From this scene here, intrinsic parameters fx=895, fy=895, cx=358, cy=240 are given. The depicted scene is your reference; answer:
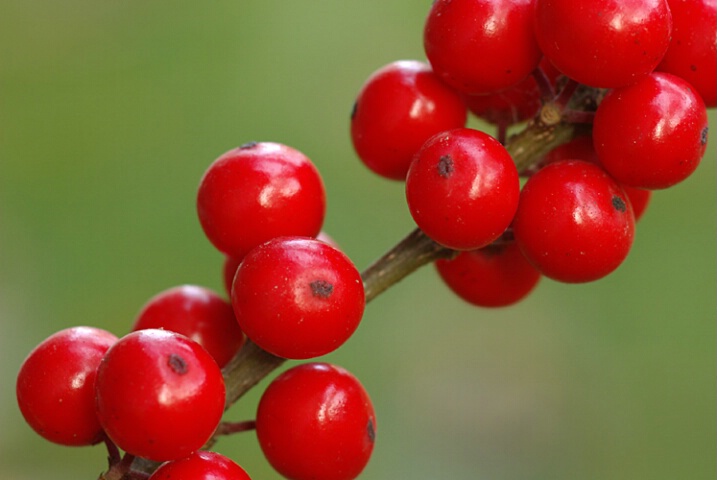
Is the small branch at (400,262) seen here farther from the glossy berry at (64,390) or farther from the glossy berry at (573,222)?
the glossy berry at (64,390)

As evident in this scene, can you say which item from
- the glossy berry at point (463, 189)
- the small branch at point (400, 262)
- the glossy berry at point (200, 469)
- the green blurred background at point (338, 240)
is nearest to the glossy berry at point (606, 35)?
the glossy berry at point (463, 189)

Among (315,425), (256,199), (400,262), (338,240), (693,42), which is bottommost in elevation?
(338,240)

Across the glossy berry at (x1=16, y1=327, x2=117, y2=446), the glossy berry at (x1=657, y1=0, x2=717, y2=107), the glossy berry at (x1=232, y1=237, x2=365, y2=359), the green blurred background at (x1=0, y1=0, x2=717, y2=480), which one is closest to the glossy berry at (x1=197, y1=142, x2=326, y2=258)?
the glossy berry at (x1=232, y1=237, x2=365, y2=359)

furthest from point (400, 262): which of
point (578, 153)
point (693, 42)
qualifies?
point (693, 42)

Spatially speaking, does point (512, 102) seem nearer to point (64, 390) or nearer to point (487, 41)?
point (487, 41)

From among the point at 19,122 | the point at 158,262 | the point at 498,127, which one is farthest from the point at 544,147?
the point at 19,122

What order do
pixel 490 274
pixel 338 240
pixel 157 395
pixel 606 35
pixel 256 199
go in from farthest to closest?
pixel 338 240 → pixel 490 274 → pixel 256 199 → pixel 606 35 → pixel 157 395

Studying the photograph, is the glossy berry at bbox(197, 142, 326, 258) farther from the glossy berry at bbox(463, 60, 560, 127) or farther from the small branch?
the glossy berry at bbox(463, 60, 560, 127)
